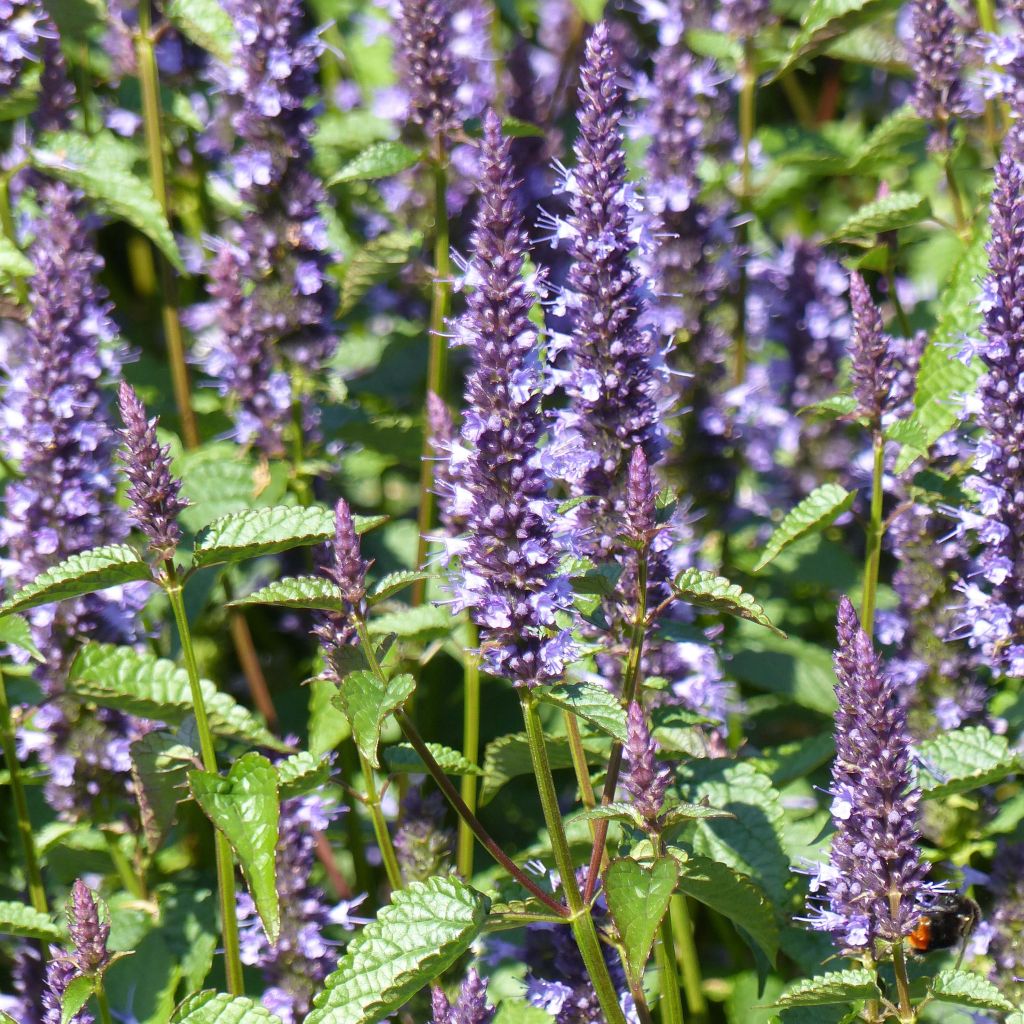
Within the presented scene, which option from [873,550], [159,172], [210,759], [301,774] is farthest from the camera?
[159,172]

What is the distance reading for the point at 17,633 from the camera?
3.77 metres

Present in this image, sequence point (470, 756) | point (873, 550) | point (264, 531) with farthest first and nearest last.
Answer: point (470, 756) → point (873, 550) → point (264, 531)

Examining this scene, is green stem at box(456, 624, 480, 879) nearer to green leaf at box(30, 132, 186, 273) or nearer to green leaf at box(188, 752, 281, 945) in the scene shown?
green leaf at box(188, 752, 281, 945)

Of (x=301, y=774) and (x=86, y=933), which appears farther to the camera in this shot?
(x=301, y=774)

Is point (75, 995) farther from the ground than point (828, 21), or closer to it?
closer to it

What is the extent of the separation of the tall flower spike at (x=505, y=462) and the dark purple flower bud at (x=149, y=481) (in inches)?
24.3

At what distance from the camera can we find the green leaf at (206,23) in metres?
4.93

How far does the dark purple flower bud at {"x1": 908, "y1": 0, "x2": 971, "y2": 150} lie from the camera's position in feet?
15.3

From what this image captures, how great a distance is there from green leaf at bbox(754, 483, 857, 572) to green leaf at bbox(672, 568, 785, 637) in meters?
0.63

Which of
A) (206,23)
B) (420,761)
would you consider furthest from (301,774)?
(206,23)

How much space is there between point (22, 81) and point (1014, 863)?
13.4 feet

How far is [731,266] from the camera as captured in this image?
5.53m

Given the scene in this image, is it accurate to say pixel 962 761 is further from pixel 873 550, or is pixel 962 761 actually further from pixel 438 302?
pixel 438 302

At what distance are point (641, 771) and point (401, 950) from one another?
58cm
